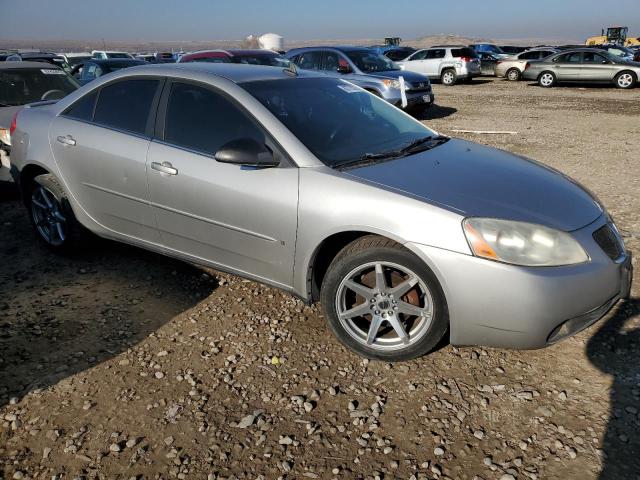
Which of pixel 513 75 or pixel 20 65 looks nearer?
pixel 20 65

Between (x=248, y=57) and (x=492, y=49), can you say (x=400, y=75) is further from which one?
(x=492, y=49)

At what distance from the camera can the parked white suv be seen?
A: 2152 cm

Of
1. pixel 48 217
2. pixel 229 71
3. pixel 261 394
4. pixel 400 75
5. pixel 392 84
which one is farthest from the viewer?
pixel 400 75

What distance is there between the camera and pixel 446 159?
3293mm

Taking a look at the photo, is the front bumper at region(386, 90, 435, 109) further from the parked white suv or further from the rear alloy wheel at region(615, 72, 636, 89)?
the rear alloy wheel at region(615, 72, 636, 89)

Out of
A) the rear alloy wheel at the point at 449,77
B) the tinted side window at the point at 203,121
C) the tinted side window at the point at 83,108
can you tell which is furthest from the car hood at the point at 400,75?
the rear alloy wheel at the point at 449,77

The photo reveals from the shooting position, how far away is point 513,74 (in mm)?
23438

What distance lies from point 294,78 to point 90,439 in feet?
8.55

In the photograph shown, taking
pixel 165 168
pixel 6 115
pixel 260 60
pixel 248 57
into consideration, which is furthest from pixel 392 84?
pixel 165 168

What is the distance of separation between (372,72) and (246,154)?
10433 millimetres

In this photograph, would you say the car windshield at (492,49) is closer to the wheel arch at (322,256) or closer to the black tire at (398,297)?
the wheel arch at (322,256)

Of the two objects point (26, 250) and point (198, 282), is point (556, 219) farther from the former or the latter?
point (26, 250)

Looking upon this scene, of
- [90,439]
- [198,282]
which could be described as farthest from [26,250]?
[90,439]

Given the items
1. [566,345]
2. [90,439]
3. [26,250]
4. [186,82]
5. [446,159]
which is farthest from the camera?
[26,250]
